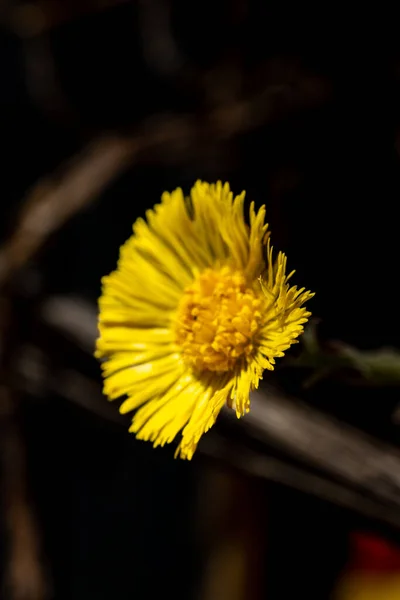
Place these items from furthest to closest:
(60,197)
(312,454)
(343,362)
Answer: (60,197), (312,454), (343,362)

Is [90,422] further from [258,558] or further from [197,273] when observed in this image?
[197,273]

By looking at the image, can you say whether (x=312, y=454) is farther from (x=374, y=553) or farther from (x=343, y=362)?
(x=343, y=362)

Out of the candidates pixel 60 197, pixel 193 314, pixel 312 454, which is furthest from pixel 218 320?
pixel 60 197

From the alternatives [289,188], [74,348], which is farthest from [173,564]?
[289,188]

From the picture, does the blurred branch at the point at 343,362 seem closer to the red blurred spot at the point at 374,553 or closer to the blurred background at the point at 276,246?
the blurred background at the point at 276,246

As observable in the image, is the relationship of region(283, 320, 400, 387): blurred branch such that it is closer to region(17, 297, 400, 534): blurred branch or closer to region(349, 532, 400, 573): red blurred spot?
region(17, 297, 400, 534): blurred branch
